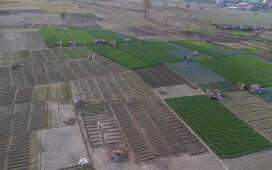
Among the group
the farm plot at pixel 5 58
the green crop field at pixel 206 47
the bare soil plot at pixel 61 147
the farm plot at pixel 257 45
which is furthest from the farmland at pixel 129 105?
the farm plot at pixel 257 45

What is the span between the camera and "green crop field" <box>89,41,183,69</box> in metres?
53.7

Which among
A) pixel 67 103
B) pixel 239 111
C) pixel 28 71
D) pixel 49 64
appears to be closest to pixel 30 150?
pixel 67 103

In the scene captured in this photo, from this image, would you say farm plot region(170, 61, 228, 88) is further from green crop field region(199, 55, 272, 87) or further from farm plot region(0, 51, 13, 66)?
farm plot region(0, 51, 13, 66)

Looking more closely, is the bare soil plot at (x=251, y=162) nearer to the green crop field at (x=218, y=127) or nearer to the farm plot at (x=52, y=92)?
the green crop field at (x=218, y=127)

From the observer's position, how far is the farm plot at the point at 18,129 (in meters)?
24.6

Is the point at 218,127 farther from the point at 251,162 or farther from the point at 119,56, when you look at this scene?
the point at 119,56

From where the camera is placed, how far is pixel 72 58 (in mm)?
55000

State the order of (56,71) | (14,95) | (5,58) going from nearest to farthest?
(14,95) < (56,71) < (5,58)

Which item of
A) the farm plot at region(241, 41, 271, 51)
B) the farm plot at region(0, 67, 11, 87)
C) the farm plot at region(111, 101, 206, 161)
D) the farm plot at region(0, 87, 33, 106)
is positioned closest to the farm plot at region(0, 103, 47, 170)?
the farm plot at region(0, 87, 33, 106)

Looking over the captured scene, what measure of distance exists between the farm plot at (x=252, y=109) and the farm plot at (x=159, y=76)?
33.9 feet

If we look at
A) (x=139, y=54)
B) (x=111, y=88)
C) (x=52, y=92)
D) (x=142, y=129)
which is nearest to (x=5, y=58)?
(x=52, y=92)

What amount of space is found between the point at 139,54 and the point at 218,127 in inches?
1320

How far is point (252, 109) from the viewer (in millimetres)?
36906

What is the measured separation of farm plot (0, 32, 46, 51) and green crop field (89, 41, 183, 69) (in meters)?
17.6
